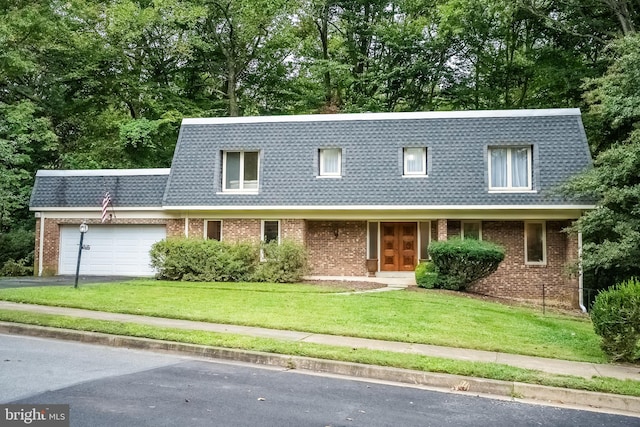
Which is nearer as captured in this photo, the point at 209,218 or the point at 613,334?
the point at 613,334

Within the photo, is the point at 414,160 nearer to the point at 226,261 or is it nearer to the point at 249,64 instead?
the point at 226,261

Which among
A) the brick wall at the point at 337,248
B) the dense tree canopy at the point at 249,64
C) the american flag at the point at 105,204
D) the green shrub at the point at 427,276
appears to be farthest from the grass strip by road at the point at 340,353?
the dense tree canopy at the point at 249,64

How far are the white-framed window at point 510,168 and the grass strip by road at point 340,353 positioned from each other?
12.2 meters

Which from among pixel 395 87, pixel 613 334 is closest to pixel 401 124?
pixel 395 87

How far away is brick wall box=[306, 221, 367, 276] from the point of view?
20688 millimetres

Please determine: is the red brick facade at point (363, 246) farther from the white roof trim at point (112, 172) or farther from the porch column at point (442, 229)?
the white roof trim at point (112, 172)

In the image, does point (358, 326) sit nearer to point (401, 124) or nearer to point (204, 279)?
point (204, 279)

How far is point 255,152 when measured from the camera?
2134cm

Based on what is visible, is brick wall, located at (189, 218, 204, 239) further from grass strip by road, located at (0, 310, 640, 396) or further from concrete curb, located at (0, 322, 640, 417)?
concrete curb, located at (0, 322, 640, 417)

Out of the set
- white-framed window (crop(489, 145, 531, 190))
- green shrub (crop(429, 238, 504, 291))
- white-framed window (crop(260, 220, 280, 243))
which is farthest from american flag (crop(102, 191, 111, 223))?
white-framed window (crop(489, 145, 531, 190))

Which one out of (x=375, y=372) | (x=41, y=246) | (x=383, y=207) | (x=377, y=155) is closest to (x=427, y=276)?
(x=383, y=207)

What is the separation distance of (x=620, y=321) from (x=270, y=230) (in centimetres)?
1378

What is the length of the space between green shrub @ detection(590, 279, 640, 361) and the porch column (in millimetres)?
10258

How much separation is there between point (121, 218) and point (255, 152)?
587cm
